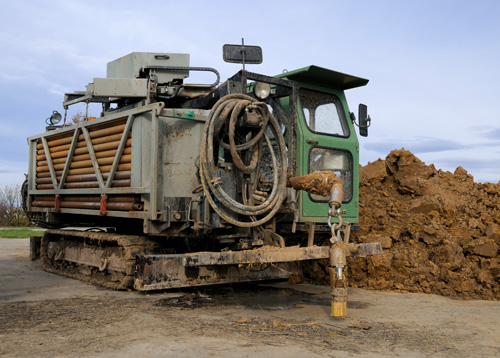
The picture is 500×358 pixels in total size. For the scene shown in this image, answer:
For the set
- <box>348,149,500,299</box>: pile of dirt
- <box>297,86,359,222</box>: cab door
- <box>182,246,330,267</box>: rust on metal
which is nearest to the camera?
<box>182,246,330,267</box>: rust on metal

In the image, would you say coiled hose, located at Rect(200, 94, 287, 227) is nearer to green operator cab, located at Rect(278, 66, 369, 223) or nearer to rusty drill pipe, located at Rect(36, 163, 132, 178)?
green operator cab, located at Rect(278, 66, 369, 223)

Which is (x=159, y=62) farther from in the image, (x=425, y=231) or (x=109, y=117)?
(x=425, y=231)

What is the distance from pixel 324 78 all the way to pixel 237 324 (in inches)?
157

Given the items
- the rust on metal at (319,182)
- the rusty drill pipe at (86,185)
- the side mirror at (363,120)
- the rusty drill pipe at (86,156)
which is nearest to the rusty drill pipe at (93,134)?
the rusty drill pipe at (86,156)

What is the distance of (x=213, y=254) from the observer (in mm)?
5586

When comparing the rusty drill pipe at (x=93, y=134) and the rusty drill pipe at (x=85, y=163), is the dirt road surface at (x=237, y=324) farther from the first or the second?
the rusty drill pipe at (x=93, y=134)

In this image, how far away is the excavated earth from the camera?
25.8ft

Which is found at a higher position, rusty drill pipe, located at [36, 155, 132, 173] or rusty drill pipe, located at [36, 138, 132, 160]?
rusty drill pipe, located at [36, 138, 132, 160]

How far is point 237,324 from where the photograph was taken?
5.19 metres

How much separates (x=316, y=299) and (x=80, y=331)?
310 centimetres

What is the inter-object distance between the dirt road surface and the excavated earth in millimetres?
554

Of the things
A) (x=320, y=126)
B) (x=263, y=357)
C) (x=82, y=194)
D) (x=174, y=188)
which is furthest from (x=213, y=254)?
(x=82, y=194)

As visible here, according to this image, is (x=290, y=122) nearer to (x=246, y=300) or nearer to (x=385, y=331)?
(x=246, y=300)

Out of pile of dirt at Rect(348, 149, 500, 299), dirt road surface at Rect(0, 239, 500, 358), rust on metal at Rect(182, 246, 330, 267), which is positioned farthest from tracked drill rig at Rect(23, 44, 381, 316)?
pile of dirt at Rect(348, 149, 500, 299)
